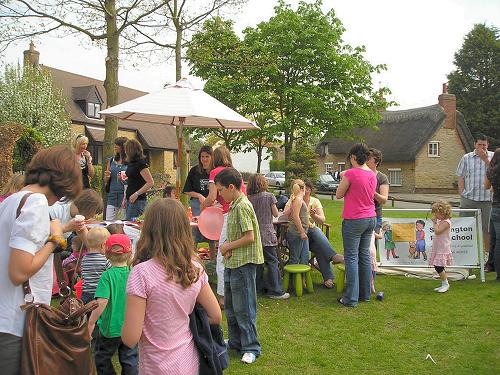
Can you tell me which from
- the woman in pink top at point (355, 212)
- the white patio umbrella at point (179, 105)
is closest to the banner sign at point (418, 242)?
the woman in pink top at point (355, 212)

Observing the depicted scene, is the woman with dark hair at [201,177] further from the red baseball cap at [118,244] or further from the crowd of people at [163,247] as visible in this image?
the red baseball cap at [118,244]

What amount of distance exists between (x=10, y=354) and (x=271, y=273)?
15.6ft

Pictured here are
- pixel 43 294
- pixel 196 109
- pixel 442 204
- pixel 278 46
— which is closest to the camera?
pixel 43 294

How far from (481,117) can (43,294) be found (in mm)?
47962

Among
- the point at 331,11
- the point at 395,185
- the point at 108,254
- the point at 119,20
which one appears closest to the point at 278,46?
the point at 331,11

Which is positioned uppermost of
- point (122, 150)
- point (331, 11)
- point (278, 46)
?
point (331, 11)

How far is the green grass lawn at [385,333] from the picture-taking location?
4547 mm

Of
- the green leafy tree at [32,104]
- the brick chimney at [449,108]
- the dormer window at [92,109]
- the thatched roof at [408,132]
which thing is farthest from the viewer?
the brick chimney at [449,108]

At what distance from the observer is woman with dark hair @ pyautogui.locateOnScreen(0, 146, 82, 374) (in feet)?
7.25

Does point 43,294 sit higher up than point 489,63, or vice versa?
point 489,63

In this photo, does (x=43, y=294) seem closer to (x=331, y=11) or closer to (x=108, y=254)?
(x=108, y=254)

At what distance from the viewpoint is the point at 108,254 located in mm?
3637

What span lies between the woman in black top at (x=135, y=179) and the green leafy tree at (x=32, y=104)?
2014 cm

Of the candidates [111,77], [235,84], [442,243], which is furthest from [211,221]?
[235,84]
